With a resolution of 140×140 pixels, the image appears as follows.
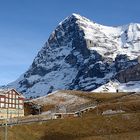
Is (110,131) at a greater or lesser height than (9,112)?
lesser

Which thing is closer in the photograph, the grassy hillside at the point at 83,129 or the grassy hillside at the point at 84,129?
the grassy hillside at the point at 84,129

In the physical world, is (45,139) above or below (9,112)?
below

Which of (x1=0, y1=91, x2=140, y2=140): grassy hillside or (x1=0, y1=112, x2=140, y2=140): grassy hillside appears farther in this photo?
(x1=0, y1=112, x2=140, y2=140): grassy hillside

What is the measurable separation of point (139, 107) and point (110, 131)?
34.6 meters

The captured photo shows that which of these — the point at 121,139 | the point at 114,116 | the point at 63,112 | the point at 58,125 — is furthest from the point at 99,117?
the point at 63,112

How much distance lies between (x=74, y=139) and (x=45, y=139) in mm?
8279

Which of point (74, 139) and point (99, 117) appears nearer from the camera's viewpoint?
point (74, 139)

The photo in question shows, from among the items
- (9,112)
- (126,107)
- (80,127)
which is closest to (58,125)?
(80,127)

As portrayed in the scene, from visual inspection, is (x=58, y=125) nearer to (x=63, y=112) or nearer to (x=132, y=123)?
(x=132, y=123)

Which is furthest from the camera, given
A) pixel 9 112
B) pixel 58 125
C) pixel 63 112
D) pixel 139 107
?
pixel 9 112

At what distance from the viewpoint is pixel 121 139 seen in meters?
106

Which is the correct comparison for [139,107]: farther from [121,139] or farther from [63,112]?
[121,139]

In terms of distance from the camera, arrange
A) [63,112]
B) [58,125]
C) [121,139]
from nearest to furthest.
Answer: [121,139] < [58,125] < [63,112]

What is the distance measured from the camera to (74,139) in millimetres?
112438
